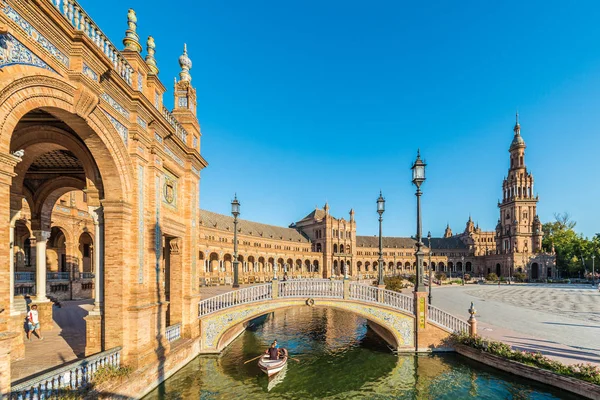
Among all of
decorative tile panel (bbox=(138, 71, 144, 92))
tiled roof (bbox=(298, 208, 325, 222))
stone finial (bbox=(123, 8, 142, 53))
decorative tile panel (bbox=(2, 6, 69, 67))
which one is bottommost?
tiled roof (bbox=(298, 208, 325, 222))

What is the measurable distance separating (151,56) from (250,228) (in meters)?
58.5

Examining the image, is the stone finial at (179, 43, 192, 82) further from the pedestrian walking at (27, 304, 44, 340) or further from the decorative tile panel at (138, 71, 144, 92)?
the pedestrian walking at (27, 304, 44, 340)

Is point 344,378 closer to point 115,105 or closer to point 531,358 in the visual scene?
point 531,358

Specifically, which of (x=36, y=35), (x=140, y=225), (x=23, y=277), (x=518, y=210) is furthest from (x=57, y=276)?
(x=518, y=210)

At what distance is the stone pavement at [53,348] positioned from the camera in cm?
888

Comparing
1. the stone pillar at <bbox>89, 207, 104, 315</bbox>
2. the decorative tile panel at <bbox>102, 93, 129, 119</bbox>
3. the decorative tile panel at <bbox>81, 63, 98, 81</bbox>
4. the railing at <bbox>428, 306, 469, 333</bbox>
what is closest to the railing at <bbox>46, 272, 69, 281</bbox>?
the stone pillar at <bbox>89, 207, 104, 315</bbox>

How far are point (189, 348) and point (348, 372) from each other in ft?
22.7

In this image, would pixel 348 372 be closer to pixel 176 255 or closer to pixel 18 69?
pixel 176 255

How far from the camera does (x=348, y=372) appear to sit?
14.1 meters

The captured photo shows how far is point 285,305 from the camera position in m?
16.8

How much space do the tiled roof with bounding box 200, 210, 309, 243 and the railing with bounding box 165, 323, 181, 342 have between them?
41.1 metres

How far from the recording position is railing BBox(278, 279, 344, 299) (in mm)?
17062

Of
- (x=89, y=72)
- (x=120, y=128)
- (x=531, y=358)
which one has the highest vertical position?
(x=89, y=72)

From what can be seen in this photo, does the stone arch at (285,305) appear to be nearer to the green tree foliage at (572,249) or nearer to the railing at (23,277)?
the railing at (23,277)
